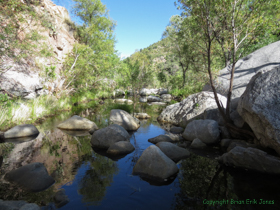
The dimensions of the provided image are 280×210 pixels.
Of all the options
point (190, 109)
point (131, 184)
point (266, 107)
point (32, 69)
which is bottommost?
point (131, 184)

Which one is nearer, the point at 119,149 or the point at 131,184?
the point at 131,184

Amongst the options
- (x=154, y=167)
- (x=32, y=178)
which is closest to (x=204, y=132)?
(x=154, y=167)

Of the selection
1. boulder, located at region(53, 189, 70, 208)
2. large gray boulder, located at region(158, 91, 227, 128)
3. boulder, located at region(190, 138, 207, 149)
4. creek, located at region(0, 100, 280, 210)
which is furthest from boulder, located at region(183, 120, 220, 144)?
boulder, located at region(53, 189, 70, 208)

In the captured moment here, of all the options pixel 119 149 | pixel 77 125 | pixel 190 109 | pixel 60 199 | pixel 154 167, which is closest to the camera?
pixel 60 199

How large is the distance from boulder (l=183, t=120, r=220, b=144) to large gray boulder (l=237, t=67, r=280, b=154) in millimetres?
1763

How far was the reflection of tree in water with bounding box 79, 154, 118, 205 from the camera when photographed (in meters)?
3.52

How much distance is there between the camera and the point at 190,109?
10016 mm

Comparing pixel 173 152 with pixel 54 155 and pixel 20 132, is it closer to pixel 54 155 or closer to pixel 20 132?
pixel 54 155

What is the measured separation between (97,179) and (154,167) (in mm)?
1494

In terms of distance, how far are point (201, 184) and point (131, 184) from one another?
68.8 inches

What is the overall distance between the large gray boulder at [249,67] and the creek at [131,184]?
5.44 metres

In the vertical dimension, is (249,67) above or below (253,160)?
above

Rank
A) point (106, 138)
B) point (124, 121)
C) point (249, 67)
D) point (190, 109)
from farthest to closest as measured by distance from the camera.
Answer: point (249, 67), point (190, 109), point (124, 121), point (106, 138)

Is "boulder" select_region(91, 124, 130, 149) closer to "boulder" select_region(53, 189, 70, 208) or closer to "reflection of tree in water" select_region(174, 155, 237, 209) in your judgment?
"reflection of tree in water" select_region(174, 155, 237, 209)
